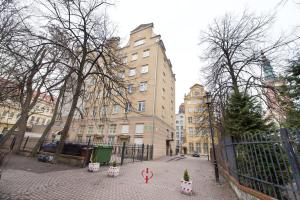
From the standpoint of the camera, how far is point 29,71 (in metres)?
7.52

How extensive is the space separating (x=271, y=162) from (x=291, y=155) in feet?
2.01

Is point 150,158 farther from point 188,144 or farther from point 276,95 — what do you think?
point 188,144

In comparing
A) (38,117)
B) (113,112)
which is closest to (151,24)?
(113,112)

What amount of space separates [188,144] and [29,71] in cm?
4902

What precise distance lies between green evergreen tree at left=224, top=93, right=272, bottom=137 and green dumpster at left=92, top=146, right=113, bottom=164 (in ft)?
28.8

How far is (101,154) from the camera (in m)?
11.2

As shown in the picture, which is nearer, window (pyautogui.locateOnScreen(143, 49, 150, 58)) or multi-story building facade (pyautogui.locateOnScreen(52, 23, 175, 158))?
multi-story building facade (pyautogui.locateOnScreen(52, 23, 175, 158))

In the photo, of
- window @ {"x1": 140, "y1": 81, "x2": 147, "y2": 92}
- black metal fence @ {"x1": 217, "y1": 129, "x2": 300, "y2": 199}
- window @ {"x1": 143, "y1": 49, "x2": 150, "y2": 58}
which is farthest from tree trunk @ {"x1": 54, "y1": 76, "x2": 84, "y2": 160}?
window @ {"x1": 143, "y1": 49, "x2": 150, "y2": 58}

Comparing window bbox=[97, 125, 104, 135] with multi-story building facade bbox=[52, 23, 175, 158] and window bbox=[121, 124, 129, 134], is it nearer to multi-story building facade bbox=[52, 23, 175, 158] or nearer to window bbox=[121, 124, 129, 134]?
multi-story building facade bbox=[52, 23, 175, 158]

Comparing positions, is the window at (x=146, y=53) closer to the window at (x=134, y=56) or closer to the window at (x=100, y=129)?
the window at (x=134, y=56)

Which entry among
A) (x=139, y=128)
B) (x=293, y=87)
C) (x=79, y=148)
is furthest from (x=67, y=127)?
(x=293, y=87)

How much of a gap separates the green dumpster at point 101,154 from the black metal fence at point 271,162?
8.87 meters

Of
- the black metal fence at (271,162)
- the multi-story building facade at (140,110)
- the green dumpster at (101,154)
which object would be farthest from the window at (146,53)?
the black metal fence at (271,162)

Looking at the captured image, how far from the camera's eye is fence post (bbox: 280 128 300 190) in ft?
10.0
